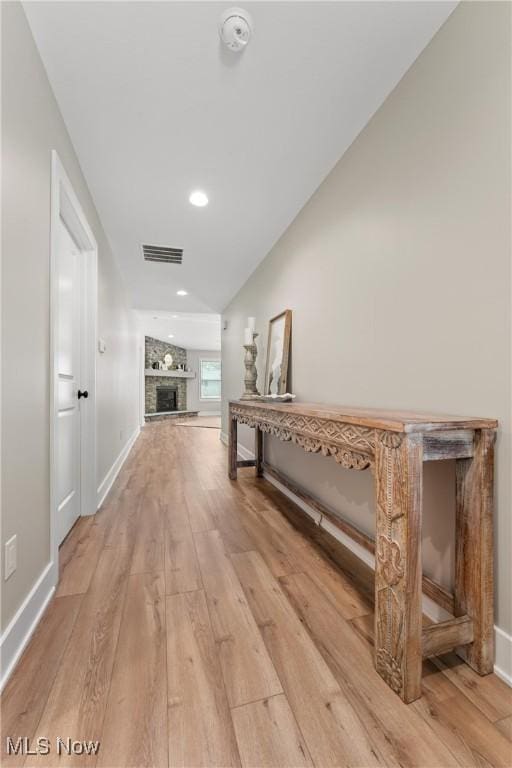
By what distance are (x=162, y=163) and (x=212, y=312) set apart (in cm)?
382

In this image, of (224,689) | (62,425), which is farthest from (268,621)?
(62,425)

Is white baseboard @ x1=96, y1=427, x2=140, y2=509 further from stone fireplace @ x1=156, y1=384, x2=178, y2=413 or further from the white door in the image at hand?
stone fireplace @ x1=156, y1=384, x2=178, y2=413

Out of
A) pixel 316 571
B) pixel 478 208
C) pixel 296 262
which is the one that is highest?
pixel 296 262

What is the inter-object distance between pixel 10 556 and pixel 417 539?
1.32 meters

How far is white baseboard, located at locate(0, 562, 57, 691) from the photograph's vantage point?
1007 millimetres

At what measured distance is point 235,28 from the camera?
1.25m

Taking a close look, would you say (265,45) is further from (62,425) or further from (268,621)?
(268,621)

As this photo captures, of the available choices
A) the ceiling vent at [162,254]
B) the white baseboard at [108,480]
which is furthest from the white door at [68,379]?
the ceiling vent at [162,254]

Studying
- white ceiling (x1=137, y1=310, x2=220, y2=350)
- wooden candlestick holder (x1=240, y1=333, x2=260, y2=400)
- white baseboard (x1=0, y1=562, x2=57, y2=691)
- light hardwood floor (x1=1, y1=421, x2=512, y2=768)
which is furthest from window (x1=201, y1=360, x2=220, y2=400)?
white baseboard (x1=0, y1=562, x2=57, y2=691)

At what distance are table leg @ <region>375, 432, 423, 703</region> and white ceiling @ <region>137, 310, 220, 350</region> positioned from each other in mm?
5621

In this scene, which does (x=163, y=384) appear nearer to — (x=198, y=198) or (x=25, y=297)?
(x=198, y=198)

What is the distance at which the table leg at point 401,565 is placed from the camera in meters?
0.93

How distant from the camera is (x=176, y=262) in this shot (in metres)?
3.70

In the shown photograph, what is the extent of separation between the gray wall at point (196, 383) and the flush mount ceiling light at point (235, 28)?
410 inches
